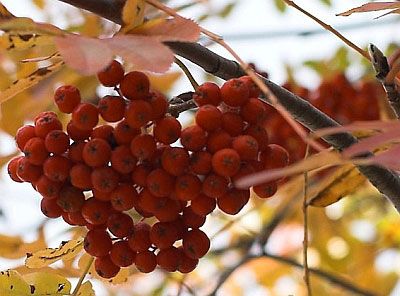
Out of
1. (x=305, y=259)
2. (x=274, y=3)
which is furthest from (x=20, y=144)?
(x=274, y=3)

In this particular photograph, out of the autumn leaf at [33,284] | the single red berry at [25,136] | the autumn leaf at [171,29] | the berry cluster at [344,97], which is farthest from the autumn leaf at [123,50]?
the berry cluster at [344,97]

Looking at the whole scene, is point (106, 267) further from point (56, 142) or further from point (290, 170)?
point (290, 170)

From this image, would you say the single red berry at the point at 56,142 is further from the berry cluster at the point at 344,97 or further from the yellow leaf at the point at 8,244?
the berry cluster at the point at 344,97

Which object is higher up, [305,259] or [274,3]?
[305,259]

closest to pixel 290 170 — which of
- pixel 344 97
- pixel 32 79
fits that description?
pixel 32 79

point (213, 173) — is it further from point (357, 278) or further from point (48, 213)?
point (357, 278)

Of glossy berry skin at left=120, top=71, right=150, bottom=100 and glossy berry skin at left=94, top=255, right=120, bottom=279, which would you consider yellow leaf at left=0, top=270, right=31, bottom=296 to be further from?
glossy berry skin at left=120, top=71, right=150, bottom=100
